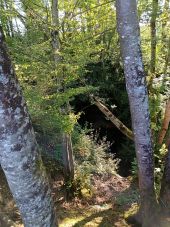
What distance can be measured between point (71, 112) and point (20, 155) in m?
3.31

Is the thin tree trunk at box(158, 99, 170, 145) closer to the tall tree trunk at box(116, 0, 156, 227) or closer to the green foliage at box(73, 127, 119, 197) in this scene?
the green foliage at box(73, 127, 119, 197)

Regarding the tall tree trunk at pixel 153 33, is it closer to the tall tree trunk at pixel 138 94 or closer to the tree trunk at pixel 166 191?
the tall tree trunk at pixel 138 94

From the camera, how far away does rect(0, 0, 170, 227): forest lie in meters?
2.64

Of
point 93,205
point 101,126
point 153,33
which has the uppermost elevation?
point 153,33

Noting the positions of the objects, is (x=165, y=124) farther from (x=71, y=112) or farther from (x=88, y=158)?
(x=71, y=112)

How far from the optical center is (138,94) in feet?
12.7

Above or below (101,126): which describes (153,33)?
above

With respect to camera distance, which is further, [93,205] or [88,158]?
[88,158]

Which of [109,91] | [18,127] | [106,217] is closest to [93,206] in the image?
Result: [106,217]

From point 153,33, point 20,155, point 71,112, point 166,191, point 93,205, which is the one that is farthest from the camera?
point 153,33

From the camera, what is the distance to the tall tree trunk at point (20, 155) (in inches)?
92.6

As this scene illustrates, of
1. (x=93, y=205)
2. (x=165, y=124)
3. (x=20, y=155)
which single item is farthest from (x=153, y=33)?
(x=20, y=155)

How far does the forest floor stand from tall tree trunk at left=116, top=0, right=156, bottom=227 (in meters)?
1.02

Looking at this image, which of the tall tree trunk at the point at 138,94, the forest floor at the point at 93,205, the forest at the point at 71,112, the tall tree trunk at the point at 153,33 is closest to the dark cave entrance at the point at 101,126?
the forest at the point at 71,112
